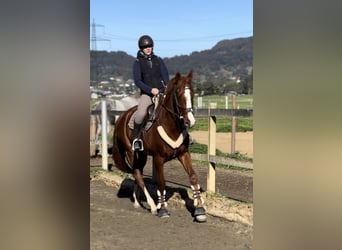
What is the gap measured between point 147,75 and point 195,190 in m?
0.64

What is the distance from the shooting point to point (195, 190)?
213 centimetres

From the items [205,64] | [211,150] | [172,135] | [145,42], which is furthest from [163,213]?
[205,64]

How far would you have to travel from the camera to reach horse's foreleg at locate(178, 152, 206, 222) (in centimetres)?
199

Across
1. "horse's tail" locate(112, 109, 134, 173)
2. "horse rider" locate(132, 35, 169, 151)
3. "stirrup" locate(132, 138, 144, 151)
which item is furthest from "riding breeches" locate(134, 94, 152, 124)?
"horse's tail" locate(112, 109, 134, 173)

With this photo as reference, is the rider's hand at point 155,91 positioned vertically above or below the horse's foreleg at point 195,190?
above

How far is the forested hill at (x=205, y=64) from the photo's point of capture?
2.33 feet

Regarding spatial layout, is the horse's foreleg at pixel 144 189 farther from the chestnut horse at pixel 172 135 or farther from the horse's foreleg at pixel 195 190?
the horse's foreleg at pixel 195 190

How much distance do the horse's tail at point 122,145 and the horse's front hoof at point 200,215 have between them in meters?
0.63

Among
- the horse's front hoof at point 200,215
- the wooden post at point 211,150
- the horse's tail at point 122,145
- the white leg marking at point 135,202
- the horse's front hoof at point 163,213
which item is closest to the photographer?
the horse's front hoof at point 200,215

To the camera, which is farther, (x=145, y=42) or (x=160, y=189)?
(x=160, y=189)

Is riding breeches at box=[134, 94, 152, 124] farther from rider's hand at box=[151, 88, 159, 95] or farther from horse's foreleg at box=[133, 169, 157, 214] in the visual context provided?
horse's foreleg at box=[133, 169, 157, 214]

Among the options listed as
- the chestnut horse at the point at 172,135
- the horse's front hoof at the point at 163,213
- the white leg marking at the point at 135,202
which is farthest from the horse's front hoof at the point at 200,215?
the white leg marking at the point at 135,202

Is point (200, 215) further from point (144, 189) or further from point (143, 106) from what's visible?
point (143, 106)
